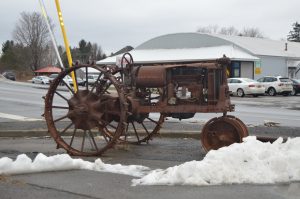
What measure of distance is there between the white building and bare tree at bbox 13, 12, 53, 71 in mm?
42415

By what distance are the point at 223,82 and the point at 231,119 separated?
70cm

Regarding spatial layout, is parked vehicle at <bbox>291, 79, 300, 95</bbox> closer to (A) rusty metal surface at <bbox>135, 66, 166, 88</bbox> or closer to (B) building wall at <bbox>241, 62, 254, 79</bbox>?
(B) building wall at <bbox>241, 62, 254, 79</bbox>

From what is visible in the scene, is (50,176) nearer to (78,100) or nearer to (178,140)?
(78,100)

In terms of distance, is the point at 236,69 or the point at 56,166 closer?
the point at 56,166

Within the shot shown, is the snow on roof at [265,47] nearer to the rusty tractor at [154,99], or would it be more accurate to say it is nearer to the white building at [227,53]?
the white building at [227,53]

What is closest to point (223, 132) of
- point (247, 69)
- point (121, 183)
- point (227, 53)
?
point (121, 183)

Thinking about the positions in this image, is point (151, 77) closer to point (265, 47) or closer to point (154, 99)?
point (154, 99)

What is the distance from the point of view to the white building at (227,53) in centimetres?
5109

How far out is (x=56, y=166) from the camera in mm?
7984

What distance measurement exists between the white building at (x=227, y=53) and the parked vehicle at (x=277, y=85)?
8762 mm

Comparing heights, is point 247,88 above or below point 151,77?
below

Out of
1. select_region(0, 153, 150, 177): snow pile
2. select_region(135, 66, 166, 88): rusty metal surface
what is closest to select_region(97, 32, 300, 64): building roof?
select_region(135, 66, 166, 88): rusty metal surface

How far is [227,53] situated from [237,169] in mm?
44781

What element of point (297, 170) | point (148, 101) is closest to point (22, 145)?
point (148, 101)
